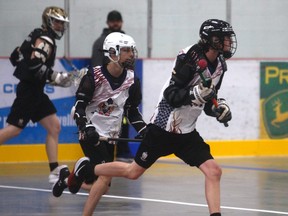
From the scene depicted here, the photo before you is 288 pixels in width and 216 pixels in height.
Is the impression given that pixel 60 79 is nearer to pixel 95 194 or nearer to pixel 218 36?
pixel 95 194

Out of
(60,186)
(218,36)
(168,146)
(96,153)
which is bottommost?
(60,186)

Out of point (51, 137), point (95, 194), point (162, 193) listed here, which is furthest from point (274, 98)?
point (95, 194)

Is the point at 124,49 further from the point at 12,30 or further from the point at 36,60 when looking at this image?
the point at 12,30

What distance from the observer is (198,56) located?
999 centimetres

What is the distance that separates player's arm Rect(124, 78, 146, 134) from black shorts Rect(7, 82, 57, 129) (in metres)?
3.22

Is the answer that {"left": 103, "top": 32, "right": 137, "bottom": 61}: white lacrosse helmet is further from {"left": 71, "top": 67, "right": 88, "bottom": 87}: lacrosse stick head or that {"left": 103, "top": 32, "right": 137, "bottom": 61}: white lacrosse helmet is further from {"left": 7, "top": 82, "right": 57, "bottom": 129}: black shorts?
{"left": 7, "top": 82, "right": 57, "bottom": 129}: black shorts

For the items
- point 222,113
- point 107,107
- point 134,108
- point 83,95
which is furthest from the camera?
point 134,108

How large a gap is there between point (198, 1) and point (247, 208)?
6.96 m

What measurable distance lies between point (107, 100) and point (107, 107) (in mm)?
74

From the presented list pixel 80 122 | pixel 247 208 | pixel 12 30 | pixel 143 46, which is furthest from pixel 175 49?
pixel 80 122

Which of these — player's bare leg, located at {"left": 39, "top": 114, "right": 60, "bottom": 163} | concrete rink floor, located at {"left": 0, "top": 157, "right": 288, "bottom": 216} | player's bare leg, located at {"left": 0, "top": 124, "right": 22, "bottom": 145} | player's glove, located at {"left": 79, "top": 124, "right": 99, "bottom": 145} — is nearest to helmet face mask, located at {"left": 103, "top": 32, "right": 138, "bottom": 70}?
player's glove, located at {"left": 79, "top": 124, "right": 99, "bottom": 145}

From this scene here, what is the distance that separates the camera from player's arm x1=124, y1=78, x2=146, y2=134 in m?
11.1

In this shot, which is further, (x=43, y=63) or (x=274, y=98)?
(x=274, y=98)

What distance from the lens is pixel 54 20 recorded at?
1389cm
